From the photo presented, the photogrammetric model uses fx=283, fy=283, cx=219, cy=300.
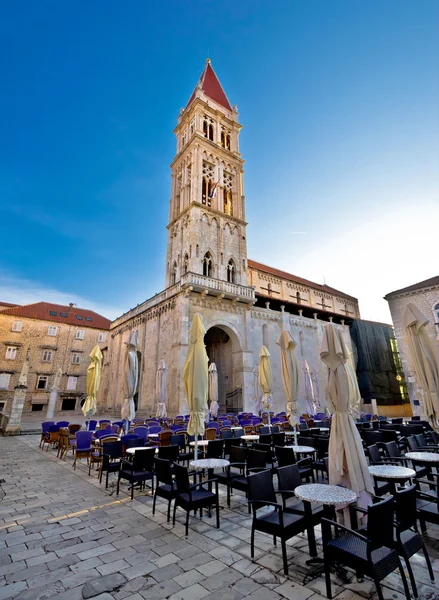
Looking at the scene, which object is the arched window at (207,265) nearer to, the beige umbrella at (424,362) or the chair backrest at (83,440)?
the chair backrest at (83,440)

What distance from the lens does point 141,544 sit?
375 cm

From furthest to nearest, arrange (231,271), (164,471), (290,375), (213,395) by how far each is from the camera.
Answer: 1. (231,271)
2. (213,395)
3. (290,375)
4. (164,471)

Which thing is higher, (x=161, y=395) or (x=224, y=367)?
(x=224, y=367)

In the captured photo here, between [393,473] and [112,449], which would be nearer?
[393,473]

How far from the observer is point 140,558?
3.42 m

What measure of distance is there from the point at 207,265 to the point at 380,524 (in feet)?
68.7

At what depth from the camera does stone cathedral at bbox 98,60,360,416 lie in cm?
1964

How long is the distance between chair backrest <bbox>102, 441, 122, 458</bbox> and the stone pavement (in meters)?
0.94

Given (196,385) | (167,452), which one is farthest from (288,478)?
(196,385)

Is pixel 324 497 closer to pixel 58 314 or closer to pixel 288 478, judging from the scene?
pixel 288 478

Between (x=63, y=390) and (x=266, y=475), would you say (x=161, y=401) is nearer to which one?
(x=266, y=475)

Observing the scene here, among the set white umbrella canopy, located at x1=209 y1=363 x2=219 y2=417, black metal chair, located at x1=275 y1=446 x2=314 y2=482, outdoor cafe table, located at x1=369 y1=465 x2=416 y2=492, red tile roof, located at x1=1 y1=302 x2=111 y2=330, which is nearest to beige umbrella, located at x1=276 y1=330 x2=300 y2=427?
black metal chair, located at x1=275 y1=446 x2=314 y2=482

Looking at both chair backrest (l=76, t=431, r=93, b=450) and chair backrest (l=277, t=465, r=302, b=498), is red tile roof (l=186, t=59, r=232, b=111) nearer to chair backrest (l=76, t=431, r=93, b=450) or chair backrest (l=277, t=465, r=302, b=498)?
chair backrest (l=76, t=431, r=93, b=450)

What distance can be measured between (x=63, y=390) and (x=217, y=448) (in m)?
28.4
